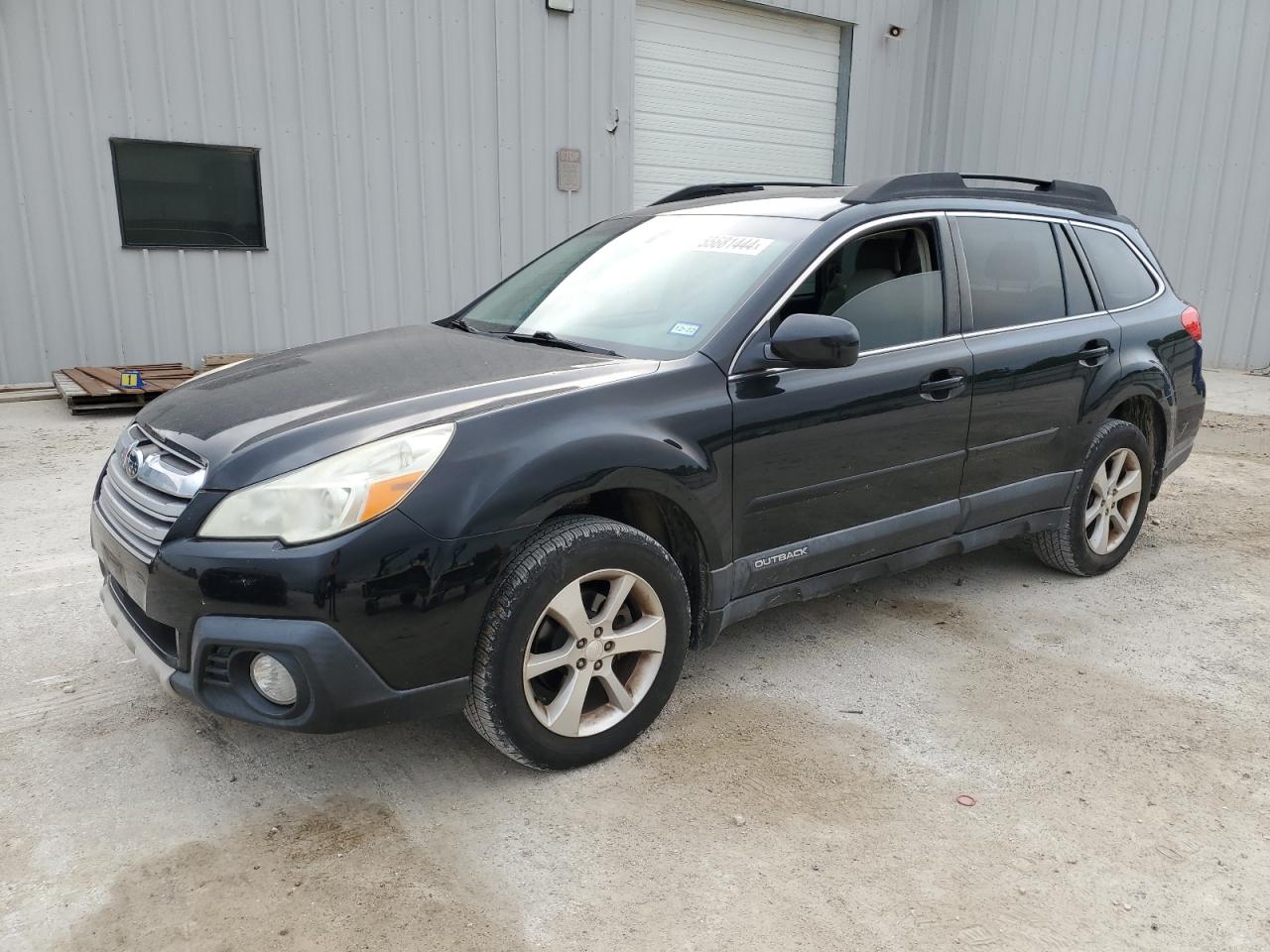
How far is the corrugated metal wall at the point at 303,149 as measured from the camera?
775 cm


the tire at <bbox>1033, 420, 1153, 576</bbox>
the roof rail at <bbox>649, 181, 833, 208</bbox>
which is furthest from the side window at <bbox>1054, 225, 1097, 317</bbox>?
the roof rail at <bbox>649, 181, 833, 208</bbox>

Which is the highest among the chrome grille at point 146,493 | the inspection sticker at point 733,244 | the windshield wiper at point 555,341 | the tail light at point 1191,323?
the inspection sticker at point 733,244

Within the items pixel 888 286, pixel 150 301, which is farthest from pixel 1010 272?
pixel 150 301

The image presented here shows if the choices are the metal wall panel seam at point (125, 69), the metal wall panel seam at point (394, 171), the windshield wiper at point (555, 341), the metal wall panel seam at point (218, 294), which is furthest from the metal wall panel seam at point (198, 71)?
the windshield wiper at point (555, 341)

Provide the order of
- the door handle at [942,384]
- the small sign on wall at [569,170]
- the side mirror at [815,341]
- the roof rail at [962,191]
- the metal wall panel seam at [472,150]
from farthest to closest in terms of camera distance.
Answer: the small sign on wall at [569,170] < the metal wall panel seam at [472,150] < the roof rail at [962,191] < the door handle at [942,384] < the side mirror at [815,341]

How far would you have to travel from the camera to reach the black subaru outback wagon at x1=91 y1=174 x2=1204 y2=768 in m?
2.39

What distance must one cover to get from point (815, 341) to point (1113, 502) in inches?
89.3

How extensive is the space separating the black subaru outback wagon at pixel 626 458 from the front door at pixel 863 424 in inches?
0.4

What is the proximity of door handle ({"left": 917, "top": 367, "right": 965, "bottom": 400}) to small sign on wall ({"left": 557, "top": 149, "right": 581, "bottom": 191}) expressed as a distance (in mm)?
7419

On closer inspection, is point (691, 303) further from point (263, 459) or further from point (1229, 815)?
point (1229, 815)

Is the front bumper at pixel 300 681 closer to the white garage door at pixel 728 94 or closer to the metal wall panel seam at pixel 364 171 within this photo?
the metal wall panel seam at pixel 364 171

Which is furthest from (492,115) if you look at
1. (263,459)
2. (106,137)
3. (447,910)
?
(447,910)

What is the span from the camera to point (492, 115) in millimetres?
9625

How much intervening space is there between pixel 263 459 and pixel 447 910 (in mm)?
1178
